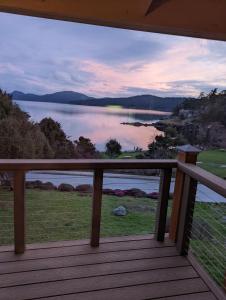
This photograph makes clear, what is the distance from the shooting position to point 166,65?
3.31 meters

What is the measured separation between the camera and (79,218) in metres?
3.99

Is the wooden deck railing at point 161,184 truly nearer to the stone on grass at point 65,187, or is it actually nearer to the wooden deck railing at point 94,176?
the wooden deck railing at point 94,176

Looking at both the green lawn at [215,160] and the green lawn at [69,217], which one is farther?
the green lawn at [69,217]

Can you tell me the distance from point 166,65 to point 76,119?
4.21 feet

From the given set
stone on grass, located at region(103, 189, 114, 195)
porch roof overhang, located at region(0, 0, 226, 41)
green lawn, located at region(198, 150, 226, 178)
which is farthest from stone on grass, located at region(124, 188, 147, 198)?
porch roof overhang, located at region(0, 0, 226, 41)

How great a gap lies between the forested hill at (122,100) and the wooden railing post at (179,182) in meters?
0.58

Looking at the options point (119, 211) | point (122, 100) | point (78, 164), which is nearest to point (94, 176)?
point (78, 164)

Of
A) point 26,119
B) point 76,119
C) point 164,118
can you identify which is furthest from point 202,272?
point 26,119

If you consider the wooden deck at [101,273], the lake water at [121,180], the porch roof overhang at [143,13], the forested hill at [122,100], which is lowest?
the wooden deck at [101,273]

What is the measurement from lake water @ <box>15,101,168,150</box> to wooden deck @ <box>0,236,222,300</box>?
1.08 meters

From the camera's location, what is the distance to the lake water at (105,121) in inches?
107

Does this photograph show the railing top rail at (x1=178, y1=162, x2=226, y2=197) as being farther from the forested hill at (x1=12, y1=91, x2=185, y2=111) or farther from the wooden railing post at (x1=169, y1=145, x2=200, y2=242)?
the forested hill at (x1=12, y1=91, x2=185, y2=111)

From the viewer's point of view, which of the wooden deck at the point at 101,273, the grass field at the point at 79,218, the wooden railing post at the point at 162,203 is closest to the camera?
the wooden deck at the point at 101,273

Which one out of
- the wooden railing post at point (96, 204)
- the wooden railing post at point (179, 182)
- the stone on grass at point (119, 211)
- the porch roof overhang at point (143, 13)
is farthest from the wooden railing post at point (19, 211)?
the stone on grass at point (119, 211)
